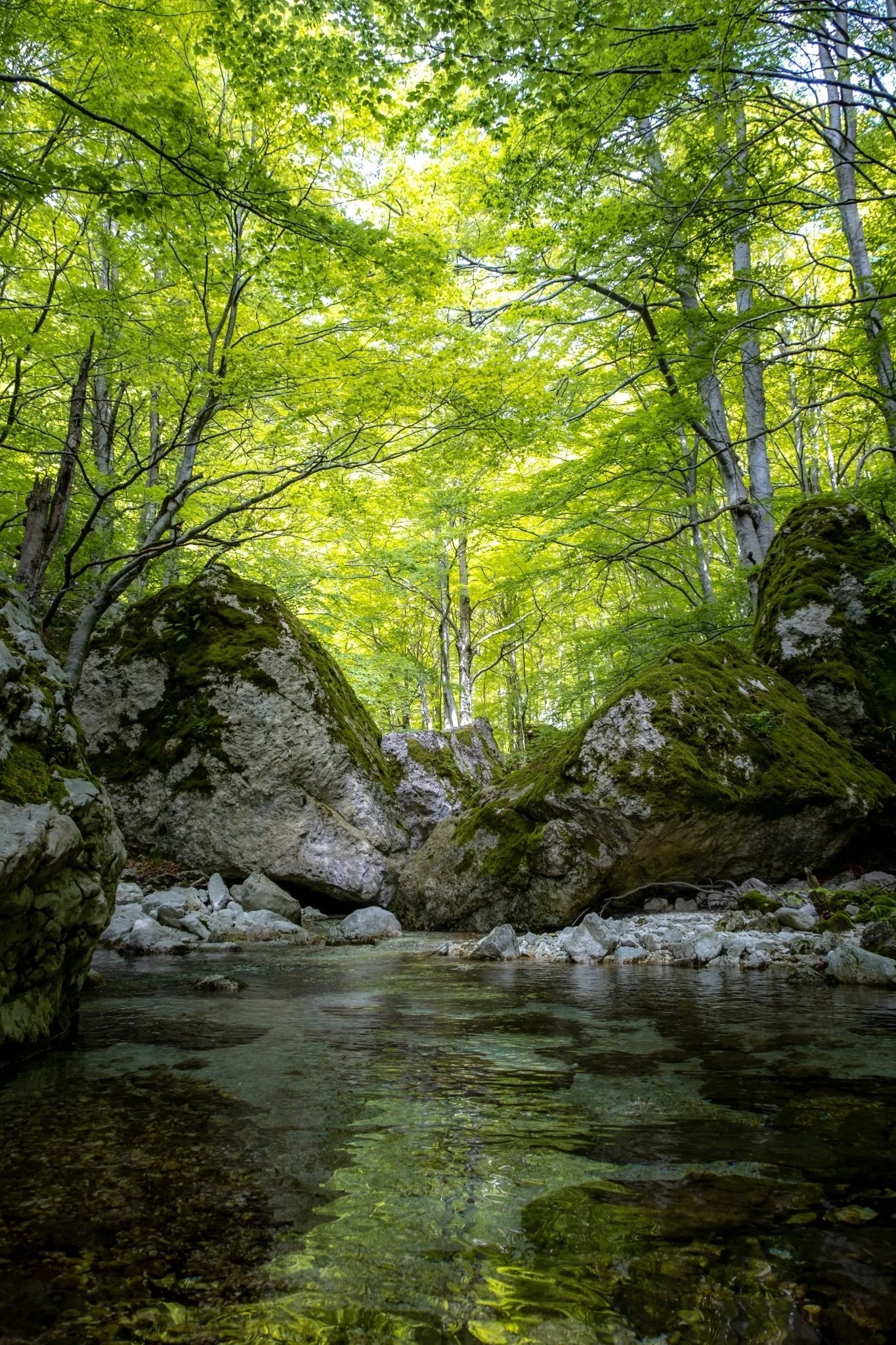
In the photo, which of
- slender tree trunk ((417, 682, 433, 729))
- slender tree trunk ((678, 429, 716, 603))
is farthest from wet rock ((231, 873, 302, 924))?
slender tree trunk ((417, 682, 433, 729))

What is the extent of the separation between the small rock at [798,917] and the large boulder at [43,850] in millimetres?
5111

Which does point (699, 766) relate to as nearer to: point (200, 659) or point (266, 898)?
point (266, 898)

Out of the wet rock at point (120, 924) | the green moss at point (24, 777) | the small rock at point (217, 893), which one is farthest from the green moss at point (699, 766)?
the green moss at point (24, 777)

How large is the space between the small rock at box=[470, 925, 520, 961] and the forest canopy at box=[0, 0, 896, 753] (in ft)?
17.6

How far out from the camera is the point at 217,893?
26.3 ft

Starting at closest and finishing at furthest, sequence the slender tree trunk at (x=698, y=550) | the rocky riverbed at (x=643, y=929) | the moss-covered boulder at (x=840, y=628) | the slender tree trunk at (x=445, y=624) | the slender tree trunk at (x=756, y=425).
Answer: the rocky riverbed at (x=643, y=929), the moss-covered boulder at (x=840, y=628), the slender tree trunk at (x=756, y=425), the slender tree trunk at (x=698, y=550), the slender tree trunk at (x=445, y=624)

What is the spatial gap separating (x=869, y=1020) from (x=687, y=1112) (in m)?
1.72

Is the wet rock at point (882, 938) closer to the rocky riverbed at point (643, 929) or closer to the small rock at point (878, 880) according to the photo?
the rocky riverbed at point (643, 929)

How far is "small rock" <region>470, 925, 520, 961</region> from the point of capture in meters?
5.98

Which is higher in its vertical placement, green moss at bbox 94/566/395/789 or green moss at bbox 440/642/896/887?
green moss at bbox 94/566/395/789

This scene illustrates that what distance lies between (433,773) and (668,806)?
596 centimetres

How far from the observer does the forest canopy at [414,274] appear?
5.33 meters

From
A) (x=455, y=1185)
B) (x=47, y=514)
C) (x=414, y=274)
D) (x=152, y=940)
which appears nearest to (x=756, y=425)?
(x=414, y=274)

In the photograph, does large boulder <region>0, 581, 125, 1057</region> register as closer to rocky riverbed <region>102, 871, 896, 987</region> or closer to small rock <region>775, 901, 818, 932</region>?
rocky riverbed <region>102, 871, 896, 987</region>
